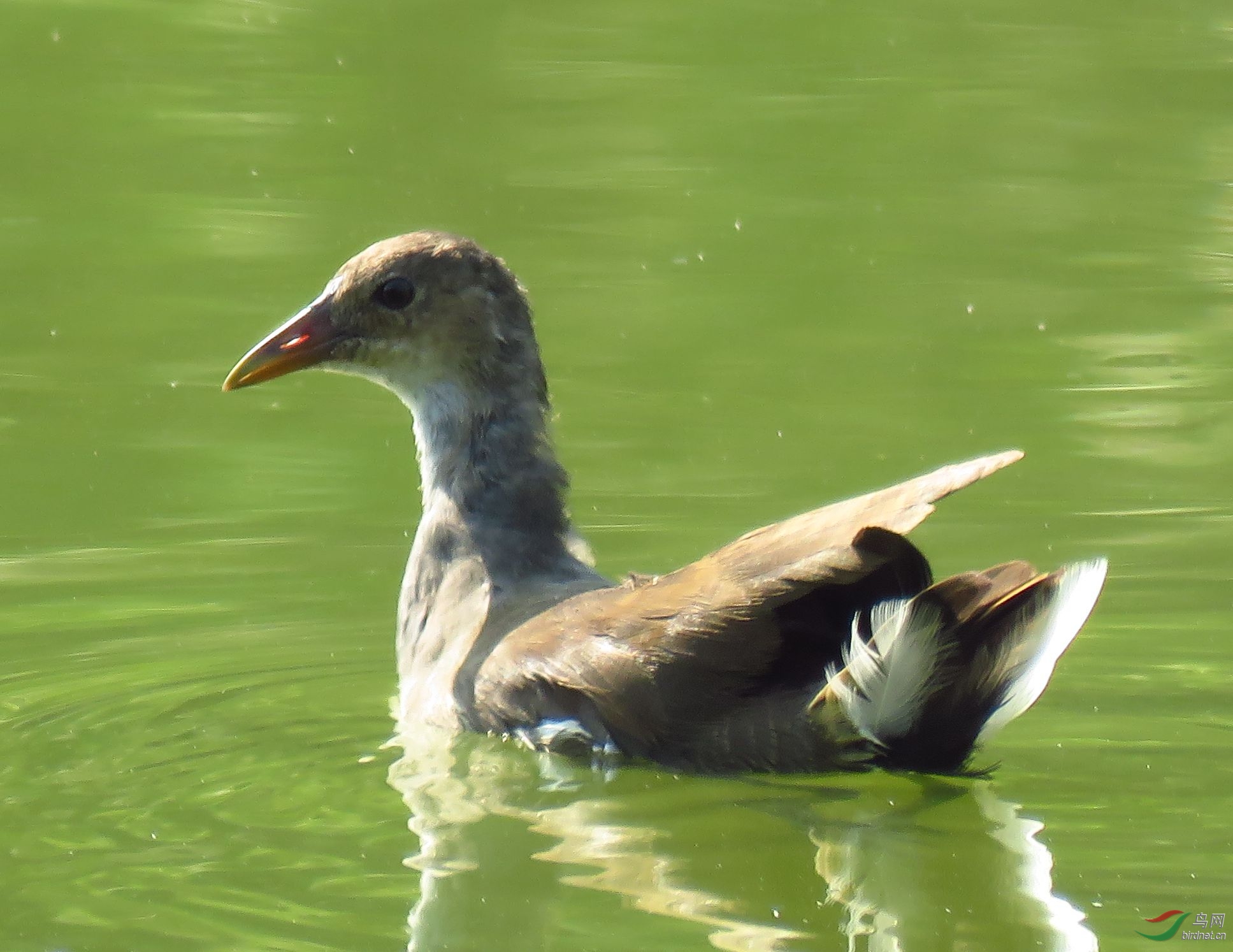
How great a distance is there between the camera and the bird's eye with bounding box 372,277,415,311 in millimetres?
6652

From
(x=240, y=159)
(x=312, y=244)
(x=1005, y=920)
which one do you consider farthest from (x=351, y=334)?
(x=240, y=159)

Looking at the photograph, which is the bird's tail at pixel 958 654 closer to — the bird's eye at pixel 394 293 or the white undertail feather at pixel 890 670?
the white undertail feather at pixel 890 670

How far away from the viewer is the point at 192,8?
13422 millimetres

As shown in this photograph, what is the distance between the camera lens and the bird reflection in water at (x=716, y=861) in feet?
15.5

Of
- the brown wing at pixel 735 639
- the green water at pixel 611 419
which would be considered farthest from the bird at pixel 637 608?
the green water at pixel 611 419

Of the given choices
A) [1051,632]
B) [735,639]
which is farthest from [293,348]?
[1051,632]

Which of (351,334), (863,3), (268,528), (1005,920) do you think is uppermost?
(863,3)

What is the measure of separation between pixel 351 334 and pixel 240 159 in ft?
15.8

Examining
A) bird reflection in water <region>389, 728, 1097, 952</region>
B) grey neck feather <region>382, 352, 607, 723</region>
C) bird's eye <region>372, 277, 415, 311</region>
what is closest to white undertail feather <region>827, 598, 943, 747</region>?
bird reflection in water <region>389, 728, 1097, 952</region>

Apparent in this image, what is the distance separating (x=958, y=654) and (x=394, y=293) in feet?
7.16

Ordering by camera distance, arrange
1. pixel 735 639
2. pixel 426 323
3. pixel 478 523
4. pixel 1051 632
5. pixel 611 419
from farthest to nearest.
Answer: pixel 611 419 → pixel 426 323 → pixel 478 523 → pixel 735 639 → pixel 1051 632

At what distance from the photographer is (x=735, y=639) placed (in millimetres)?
5281

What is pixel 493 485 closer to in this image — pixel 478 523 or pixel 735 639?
pixel 478 523

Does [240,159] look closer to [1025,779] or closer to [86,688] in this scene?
[86,688]
